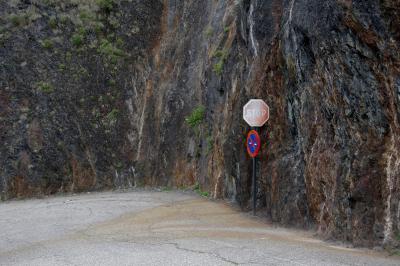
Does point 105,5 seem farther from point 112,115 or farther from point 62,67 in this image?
point 112,115

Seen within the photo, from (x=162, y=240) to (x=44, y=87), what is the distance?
1885 cm

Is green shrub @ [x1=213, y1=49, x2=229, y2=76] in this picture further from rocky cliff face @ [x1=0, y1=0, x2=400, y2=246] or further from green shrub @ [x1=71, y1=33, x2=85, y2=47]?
green shrub @ [x1=71, y1=33, x2=85, y2=47]

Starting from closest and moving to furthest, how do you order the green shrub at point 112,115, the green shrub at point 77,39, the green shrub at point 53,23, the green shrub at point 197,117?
1. the green shrub at point 197,117
2. the green shrub at point 112,115
3. the green shrub at point 77,39
4. the green shrub at point 53,23

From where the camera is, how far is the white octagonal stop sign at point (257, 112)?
11383 mm

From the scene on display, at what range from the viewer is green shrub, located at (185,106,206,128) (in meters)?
21.3

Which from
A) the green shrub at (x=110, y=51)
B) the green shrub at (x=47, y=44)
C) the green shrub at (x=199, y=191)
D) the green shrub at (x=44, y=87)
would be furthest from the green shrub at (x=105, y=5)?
the green shrub at (x=199, y=191)

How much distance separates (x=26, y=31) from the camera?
2709 centimetres

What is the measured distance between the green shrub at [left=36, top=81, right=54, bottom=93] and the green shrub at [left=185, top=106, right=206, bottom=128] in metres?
8.33

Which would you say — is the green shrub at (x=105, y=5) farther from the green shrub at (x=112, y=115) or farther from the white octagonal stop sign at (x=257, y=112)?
the white octagonal stop sign at (x=257, y=112)

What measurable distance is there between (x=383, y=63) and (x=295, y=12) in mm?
3161

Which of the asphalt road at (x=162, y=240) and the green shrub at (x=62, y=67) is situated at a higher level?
the green shrub at (x=62, y=67)

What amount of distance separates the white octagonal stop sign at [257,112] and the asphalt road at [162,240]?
232cm

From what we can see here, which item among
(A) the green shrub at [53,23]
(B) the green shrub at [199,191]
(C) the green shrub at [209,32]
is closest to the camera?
(B) the green shrub at [199,191]

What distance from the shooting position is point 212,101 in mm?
18797
